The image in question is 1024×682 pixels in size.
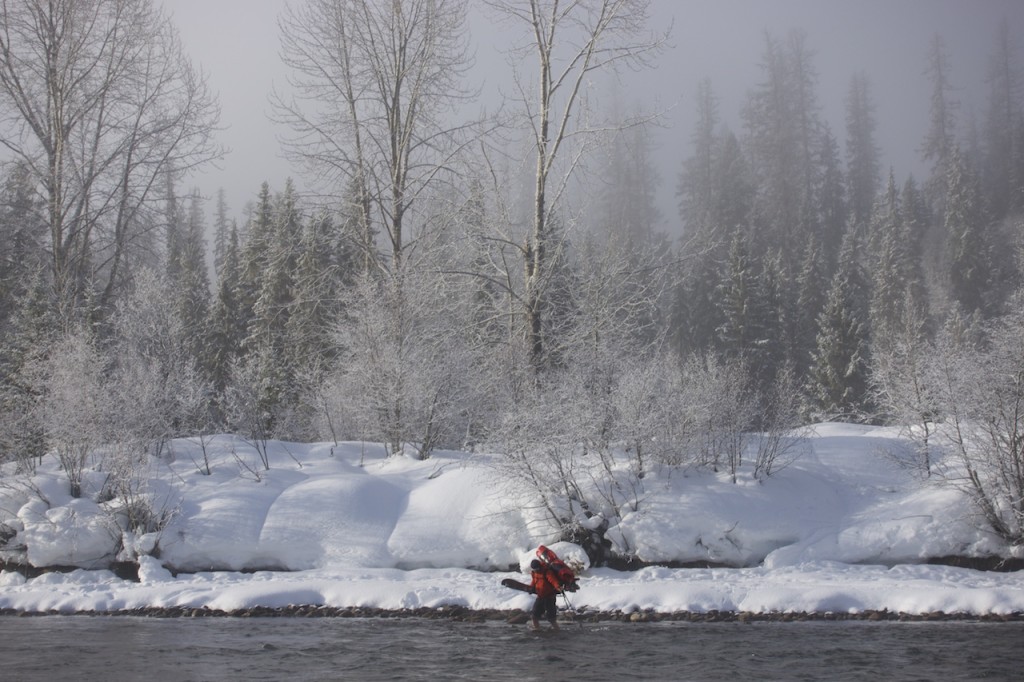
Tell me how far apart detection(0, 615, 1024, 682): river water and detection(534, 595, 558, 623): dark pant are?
0.25 meters

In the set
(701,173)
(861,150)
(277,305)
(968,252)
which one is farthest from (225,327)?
(861,150)

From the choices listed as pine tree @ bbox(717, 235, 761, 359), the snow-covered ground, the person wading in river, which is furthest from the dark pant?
pine tree @ bbox(717, 235, 761, 359)

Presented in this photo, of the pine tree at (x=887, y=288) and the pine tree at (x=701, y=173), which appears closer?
the pine tree at (x=887, y=288)

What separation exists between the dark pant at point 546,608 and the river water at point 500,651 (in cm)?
25

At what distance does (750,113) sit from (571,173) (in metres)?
58.9

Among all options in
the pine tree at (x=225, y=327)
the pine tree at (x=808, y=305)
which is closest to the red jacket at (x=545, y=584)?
the pine tree at (x=225, y=327)

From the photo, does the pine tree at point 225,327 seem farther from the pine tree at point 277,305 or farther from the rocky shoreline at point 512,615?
the rocky shoreline at point 512,615

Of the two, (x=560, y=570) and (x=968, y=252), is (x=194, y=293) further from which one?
(x=968, y=252)

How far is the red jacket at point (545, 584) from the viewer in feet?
39.4

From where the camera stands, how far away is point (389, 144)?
2308cm

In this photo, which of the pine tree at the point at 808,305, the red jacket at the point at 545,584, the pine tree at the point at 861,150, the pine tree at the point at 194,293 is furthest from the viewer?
the pine tree at the point at 861,150

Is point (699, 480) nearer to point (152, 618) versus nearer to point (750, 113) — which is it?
point (152, 618)

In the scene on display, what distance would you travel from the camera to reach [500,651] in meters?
10.8

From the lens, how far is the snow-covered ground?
13500mm
